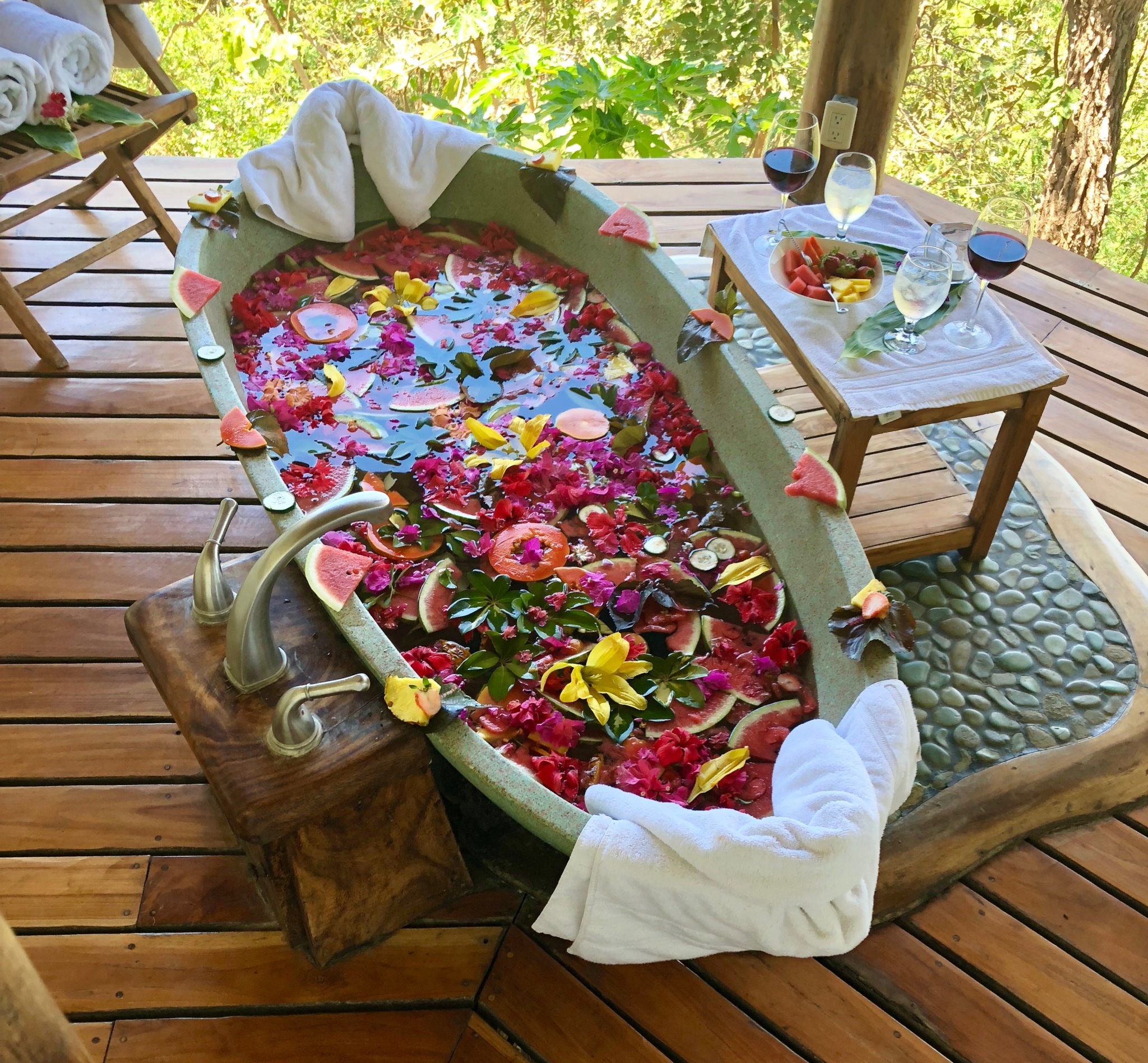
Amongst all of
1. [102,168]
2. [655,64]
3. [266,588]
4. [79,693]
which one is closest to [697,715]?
[266,588]

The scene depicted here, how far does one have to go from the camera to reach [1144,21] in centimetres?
576

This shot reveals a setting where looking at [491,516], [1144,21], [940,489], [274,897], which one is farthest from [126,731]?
[1144,21]

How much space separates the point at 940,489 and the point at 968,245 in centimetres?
58

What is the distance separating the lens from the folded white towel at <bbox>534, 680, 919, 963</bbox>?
4.25 feet

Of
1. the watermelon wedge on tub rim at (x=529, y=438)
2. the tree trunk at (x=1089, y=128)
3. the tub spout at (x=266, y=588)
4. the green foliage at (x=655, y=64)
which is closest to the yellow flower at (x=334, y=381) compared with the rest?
the watermelon wedge on tub rim at (x=529, y=438)

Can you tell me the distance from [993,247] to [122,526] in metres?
1.98

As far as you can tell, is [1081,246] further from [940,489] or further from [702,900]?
[702,900]

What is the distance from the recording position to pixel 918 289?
184cm

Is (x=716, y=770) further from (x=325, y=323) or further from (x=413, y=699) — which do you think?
(x=325, y=323)

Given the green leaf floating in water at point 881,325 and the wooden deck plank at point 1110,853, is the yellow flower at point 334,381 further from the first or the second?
the wooden deck plank at point 1110,853

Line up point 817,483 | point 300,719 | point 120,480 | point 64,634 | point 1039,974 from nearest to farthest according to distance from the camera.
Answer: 1. point 300,719
2. point 1039,974
3. point 817,483
4. point 64,634
5. point 120,480

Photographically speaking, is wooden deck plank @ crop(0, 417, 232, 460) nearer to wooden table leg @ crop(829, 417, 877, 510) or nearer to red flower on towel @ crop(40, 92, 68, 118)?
red flower on towel @ crop(40, 92, 68, 118)

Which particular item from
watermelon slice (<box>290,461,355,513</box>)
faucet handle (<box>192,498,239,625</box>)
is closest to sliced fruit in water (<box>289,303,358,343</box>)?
watermelon slice (<box>290,461,355,513</box>)

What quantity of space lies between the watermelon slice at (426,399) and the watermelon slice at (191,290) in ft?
1.51
